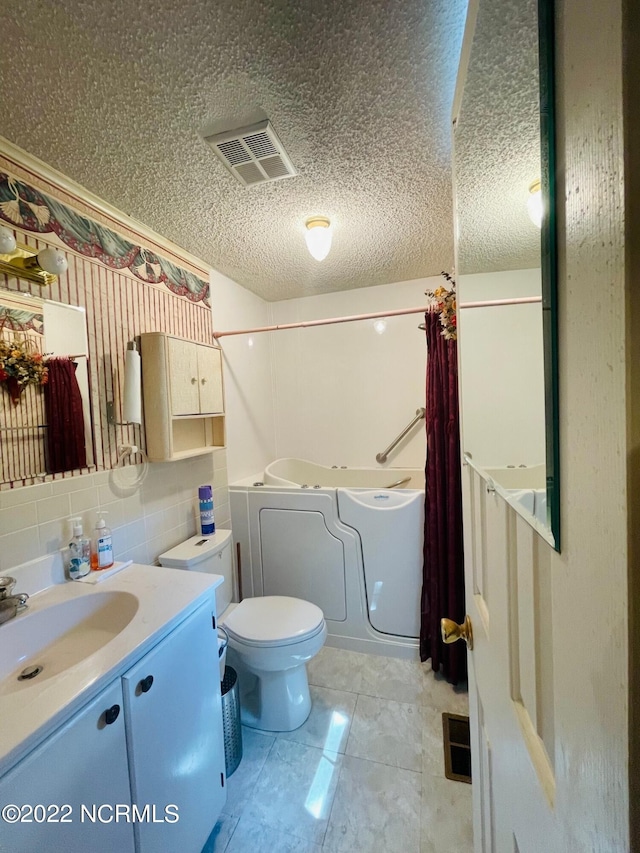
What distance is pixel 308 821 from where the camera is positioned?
4.10 ft

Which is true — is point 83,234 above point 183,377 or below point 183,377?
above

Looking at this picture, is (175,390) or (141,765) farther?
(175,390)

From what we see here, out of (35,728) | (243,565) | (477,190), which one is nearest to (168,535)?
(243,565)

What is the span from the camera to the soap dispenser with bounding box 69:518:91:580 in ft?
4.26

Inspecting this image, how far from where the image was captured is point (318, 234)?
1788 millimetres

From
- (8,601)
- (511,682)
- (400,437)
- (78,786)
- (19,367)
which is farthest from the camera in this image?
→ (400,437)

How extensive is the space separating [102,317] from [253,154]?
0.91 metres

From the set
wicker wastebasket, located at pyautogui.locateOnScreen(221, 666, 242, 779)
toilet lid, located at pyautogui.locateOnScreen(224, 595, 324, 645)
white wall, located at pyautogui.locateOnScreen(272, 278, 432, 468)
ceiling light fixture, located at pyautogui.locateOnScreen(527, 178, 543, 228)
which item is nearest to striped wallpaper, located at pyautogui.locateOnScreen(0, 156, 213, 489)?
toilet lid, located at pyautogui.locateOnScreen(224, 595, 324, 645)

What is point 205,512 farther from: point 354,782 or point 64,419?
point 354,782

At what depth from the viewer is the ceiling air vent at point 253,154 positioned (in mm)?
1188

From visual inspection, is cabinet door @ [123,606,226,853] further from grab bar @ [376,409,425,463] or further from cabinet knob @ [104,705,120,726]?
grab bar @ [376,409,425,463]

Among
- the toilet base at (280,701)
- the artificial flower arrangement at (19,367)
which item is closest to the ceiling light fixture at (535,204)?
the artificial flower arrangement at (19,367)

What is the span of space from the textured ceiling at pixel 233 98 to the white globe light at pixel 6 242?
0.35 meters

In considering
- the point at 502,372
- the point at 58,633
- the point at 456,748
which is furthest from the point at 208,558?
the point at 502,372
